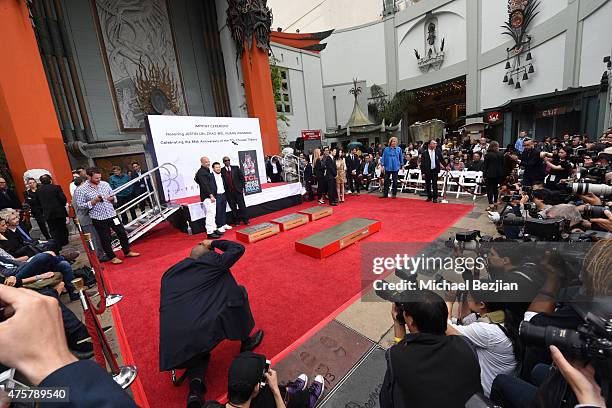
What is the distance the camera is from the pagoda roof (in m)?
19.0

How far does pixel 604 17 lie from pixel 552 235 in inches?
569

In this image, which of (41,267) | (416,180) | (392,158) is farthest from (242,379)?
(416,180)

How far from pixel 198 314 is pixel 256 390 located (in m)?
0.80

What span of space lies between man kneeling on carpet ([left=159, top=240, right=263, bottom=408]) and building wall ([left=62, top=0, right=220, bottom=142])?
11557mm

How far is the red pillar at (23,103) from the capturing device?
6.55 meters

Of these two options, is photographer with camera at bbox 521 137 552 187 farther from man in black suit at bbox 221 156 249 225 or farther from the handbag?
the handbag

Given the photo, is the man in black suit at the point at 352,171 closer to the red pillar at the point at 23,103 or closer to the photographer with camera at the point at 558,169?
the photographer with camera at the point at 558,169

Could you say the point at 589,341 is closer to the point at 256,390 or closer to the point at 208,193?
the point at 256,390

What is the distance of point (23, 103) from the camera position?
265 inches

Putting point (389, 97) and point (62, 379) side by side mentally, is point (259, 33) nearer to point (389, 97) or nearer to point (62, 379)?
point (62, 379)

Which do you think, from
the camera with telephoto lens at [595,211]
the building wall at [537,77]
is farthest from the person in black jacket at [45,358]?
the building wall at [537,77]

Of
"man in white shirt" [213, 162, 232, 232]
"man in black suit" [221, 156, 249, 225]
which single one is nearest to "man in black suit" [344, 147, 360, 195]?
"man in black suit" [221, 156, 249, 225]

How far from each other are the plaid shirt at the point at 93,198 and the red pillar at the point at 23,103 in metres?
3.97

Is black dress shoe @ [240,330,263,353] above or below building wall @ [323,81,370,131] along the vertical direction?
below
